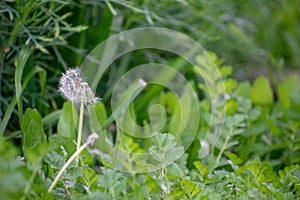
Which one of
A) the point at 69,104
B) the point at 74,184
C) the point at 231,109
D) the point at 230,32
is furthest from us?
the point at 230,32

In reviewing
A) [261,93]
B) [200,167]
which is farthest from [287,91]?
[200,167]

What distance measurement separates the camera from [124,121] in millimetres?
1498

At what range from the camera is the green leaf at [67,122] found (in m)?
1.33

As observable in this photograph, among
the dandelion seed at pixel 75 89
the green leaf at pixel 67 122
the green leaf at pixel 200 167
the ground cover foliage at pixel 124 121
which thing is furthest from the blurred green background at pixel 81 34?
the green leaf at pixel 200 167

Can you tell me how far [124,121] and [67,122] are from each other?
0.68ft

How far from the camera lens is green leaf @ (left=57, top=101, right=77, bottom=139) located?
133 centimetres

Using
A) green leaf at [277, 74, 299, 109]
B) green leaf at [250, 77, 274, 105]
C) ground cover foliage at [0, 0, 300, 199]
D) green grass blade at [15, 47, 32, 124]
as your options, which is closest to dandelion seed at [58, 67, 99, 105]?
ground cover foliage at [0, 0, 300, 199]

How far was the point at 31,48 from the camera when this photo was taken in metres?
1.48

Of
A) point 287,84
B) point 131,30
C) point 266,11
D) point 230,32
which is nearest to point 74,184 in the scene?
point 131,30

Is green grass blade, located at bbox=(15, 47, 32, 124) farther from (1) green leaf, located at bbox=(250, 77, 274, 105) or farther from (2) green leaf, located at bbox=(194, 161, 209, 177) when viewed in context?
(1) green leaf, located at bbox=(250, 77, 274, 105)

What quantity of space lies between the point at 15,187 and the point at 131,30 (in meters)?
1.09

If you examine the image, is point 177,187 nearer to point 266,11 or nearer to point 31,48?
point 31,48

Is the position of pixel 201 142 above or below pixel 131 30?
below

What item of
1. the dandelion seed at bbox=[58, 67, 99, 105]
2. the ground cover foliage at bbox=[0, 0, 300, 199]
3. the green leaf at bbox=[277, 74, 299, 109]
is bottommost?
the green leaf at bbox=[277, 74, 299, 109]
